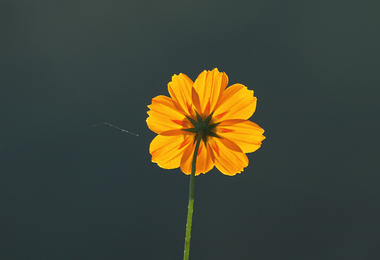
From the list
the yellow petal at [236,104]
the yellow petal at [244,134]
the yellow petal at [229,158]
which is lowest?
the yellow petal at [229,158]

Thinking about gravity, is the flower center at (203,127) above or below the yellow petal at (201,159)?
above

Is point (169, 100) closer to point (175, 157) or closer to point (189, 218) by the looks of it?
point (175, 157)

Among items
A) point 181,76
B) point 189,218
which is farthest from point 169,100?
point 189,218

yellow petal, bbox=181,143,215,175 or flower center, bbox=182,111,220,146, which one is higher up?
flower center, bbox=182,111,220,146

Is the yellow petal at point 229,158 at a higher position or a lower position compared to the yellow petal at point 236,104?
lower
